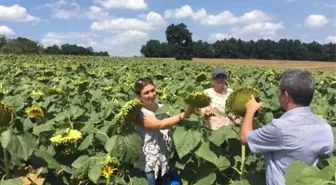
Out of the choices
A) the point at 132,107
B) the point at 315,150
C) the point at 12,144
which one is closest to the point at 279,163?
the point at 315,150

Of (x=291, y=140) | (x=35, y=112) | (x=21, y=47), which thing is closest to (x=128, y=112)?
(x=291, y=140)

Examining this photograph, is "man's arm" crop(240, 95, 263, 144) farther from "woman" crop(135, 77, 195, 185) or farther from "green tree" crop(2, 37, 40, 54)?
"green tree" crop(2, 37, 40, 54)

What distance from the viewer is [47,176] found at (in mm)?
3289

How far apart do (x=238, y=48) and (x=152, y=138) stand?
84374 mm

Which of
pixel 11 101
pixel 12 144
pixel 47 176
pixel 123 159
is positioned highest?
pixel 11 101

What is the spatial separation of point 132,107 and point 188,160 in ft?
2.38

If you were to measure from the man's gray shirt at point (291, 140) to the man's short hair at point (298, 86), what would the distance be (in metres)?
0.06

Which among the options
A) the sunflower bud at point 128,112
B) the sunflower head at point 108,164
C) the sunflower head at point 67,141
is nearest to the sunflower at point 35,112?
the sunflower head at point 67,141

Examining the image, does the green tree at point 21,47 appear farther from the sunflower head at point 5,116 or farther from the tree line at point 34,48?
the sunflower head at point 5,116

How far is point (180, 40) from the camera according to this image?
7169 cm

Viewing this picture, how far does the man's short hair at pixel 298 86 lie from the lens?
247 cm

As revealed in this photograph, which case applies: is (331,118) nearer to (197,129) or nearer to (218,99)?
(218,99)

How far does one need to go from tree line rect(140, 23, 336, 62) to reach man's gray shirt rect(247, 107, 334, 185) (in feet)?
220

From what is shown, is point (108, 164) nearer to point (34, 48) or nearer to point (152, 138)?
point (152, 138)
